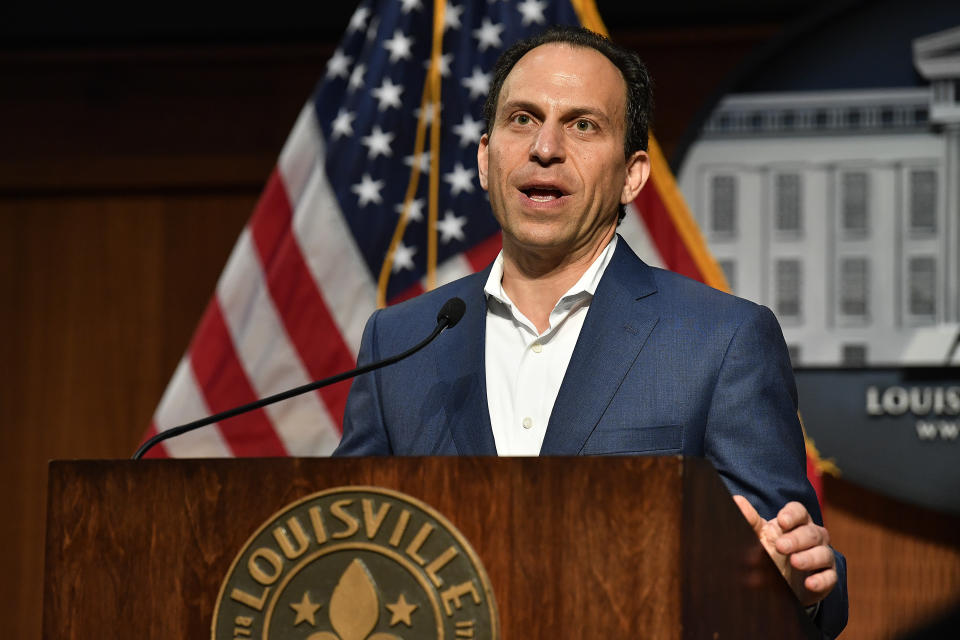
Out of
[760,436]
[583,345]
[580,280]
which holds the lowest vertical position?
[760,436]

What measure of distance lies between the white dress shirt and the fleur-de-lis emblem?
467 millimetres

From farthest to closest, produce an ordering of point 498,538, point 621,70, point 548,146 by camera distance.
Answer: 1. point 621,70
2. point 548,146
3. point 498,538

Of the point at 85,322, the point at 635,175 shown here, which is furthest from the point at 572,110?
the point at 85,322

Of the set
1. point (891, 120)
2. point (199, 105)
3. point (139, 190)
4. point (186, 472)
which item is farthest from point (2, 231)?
point (186, 472)

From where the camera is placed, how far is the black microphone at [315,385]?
1.35 metres

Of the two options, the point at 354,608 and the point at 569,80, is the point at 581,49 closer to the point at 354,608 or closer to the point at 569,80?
the point at 569,80

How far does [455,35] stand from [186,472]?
81.5 inches

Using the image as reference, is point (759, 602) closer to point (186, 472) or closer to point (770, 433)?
point (770, 433)

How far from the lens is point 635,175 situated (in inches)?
71.2

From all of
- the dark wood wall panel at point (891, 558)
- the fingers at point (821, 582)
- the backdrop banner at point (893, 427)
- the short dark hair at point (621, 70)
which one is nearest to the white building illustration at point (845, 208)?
the backdrop banner at point (893, 427)

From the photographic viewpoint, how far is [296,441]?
2910 mm

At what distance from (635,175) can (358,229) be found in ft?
4.31

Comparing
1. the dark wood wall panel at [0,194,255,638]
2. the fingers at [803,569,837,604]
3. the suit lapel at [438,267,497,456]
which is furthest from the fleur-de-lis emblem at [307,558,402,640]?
the dark wood wall panel at [0,194,255,638]

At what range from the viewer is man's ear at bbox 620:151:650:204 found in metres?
1.79
